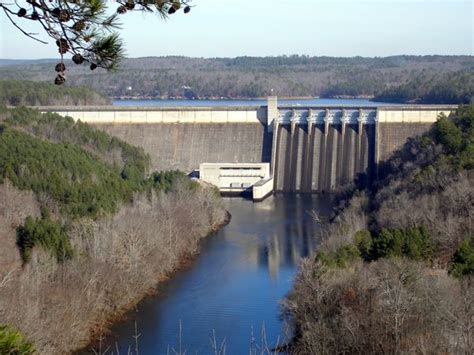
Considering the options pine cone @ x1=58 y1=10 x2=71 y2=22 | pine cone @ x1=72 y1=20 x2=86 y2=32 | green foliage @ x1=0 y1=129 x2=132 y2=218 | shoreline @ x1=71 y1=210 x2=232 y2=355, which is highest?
pine cone @ x1=58 y1=10 x2=71 y2=22

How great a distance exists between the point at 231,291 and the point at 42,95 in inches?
953

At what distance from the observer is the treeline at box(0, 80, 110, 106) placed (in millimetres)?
36750

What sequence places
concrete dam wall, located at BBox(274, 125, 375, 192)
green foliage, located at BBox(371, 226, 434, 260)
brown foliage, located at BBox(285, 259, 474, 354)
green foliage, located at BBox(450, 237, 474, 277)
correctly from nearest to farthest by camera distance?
brown foliage, located at BBox(285, 259, 474, 354) → green foliage, located at BBox(450, 237, 474, 277) → green foliage, located at BBox(371, 226, 434, 260) → concrete dam wall, located at BBox(274, 125, 375, 192)

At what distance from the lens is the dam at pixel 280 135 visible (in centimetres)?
2697

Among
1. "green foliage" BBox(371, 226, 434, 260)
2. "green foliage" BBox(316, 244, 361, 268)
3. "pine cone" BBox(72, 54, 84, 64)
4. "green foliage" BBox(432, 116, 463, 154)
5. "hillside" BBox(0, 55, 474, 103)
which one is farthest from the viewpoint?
"hillside" BBox(0, 55, 474, 103)

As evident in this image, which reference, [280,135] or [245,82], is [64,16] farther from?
[245,82]

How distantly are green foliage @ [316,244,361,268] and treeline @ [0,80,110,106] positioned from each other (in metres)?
24.6

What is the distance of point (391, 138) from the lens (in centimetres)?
2741

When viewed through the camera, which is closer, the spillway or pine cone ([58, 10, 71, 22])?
pine cone ([58, 10, 71, 22])

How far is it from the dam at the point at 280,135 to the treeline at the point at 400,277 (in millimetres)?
7391

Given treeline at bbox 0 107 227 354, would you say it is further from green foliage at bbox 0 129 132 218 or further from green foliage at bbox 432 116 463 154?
green foliage at bbox 432 116 463 154

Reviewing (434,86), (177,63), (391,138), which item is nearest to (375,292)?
(391,138)

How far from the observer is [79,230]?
15.5m

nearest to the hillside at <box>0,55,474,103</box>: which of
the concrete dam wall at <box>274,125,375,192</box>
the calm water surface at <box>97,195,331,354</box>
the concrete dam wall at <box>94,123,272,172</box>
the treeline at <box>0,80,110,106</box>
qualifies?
the treeline at <box>0,80,110,106</box>
